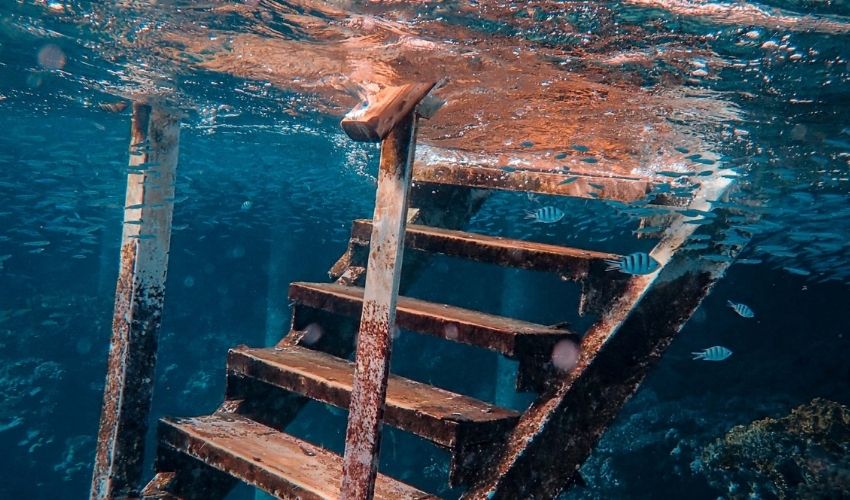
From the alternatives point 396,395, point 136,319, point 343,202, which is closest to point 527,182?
point 396,395

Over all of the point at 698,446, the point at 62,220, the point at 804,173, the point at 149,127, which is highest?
the point at 804,173

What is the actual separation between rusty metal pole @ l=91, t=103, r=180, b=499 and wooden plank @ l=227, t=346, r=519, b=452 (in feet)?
2.10

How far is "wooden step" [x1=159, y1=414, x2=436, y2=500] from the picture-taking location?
9.78 feet

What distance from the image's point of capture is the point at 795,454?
1066 centimetres

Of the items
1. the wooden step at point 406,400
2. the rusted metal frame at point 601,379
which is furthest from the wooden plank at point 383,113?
the rusted metal frame at point 601,379

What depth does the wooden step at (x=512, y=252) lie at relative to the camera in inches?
139

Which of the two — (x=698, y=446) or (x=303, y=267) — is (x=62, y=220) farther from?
(x=698, y=446)

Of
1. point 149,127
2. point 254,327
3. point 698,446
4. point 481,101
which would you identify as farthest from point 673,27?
point 254,327

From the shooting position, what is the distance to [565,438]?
10.1ft

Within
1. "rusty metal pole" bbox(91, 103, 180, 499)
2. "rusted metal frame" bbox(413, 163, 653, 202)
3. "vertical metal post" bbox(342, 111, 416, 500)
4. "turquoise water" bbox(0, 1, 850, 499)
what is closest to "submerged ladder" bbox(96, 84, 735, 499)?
"vertical metal post" bbox(342, 111, 416, 500)

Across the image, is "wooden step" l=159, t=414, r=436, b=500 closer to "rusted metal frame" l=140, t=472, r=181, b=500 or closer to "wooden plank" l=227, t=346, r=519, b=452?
"rusted metal frame" l=140, t=472, r=181, b=500

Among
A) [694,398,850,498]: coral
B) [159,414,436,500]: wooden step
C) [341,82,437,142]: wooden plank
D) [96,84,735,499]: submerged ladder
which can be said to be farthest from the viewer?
[694,398,850,498]: coral

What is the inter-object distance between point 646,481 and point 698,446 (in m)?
1.86

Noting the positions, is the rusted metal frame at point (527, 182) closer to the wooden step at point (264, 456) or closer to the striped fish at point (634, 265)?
the striped fish at point (634, 265)
